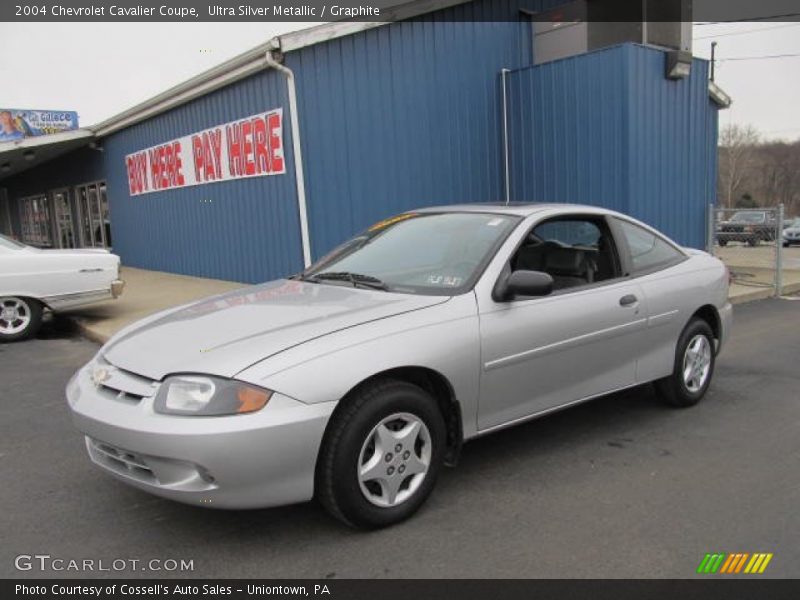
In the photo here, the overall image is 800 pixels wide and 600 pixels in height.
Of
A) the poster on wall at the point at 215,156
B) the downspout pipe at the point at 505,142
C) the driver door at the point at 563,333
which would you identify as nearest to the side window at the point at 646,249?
the driver door at the point at 563,333

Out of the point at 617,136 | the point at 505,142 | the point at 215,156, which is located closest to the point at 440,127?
the point at 505,142

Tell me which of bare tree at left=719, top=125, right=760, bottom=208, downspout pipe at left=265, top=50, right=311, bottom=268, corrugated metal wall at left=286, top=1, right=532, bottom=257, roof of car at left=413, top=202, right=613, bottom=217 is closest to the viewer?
roof of car at left=413, top=202, right=613, bottom=217

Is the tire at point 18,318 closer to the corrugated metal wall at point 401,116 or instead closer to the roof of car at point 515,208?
the corrugated metal wall at point 401,116

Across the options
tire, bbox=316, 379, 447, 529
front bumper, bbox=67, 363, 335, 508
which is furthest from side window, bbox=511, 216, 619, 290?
front bumper, bbox=67, 363, 335, 508

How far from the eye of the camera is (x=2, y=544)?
331 cm

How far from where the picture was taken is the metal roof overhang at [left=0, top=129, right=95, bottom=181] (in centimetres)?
1694

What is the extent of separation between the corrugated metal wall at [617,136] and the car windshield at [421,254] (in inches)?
270

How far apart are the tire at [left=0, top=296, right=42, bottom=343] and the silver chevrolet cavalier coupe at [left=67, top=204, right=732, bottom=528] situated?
18.8 feet

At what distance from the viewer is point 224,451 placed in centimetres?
289

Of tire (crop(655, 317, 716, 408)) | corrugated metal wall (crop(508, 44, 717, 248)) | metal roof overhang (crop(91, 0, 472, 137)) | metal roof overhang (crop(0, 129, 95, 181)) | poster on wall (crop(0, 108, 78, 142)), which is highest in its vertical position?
poster on wall (crop(0, 108, 78, 142))

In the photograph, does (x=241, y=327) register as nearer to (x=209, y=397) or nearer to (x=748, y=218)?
(x=209, y=397)

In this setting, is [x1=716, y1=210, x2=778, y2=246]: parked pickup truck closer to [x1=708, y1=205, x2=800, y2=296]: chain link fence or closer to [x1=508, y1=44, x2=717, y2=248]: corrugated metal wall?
[x1=708, y1=205, x2=800, y2=296]: chain link fence

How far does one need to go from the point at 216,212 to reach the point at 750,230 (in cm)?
982

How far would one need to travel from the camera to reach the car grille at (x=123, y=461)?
3.07 m
